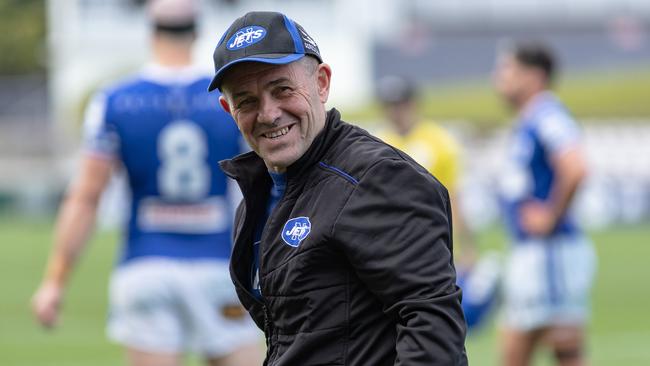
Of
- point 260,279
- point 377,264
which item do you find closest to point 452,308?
point 377,264

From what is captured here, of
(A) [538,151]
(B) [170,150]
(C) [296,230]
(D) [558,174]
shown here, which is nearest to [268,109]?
(C) [296,230]

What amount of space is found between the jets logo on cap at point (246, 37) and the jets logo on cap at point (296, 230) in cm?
46

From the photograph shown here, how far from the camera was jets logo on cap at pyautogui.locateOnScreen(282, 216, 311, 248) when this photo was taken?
3.51 meters

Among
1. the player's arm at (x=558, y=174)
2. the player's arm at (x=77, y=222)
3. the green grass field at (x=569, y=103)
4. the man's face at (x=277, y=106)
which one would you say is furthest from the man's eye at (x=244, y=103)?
the green grass field at (x=569, y=103)

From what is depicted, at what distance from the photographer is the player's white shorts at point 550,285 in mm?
8375

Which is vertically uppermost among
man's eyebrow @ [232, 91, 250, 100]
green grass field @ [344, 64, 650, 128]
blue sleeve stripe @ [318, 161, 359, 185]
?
man's eyebrow @ [232, 91, 250, 100]

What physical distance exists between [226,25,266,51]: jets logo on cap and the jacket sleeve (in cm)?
44

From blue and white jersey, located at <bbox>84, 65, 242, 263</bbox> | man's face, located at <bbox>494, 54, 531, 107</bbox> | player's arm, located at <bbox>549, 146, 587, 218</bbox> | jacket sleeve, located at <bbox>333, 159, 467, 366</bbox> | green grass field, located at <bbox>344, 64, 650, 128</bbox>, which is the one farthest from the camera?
green grass field, located at <bbox>344, 64, 650, 128</bbox>

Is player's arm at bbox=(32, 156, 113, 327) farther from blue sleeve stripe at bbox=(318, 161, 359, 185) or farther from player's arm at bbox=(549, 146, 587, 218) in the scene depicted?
blue sleeve stripe at bbox=(318, 161, 359, 185)

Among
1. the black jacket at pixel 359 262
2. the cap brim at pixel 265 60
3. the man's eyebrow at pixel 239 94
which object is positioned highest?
the cap brim at pixel 265 60

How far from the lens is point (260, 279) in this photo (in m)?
3.70

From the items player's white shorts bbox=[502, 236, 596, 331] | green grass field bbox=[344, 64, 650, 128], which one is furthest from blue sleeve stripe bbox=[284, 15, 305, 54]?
green grass field bbox=[344, 64, 650, 128]

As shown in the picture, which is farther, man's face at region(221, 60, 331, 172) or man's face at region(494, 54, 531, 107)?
man's face at region(494, 54, 531, 107)

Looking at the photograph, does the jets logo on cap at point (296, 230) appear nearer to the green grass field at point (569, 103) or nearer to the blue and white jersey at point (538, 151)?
the blue and white jersey at point (538, 151)
